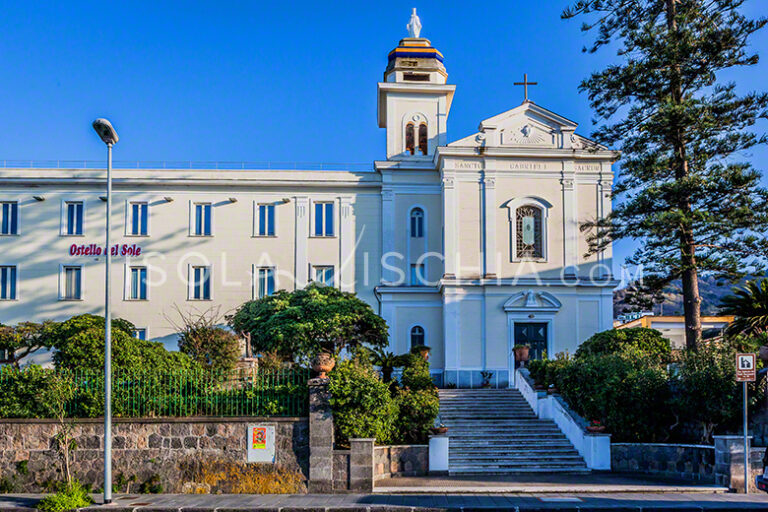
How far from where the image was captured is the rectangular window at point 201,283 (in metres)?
31.9

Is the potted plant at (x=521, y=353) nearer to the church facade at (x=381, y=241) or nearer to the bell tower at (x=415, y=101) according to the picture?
the church facade at (x=381, y=241)

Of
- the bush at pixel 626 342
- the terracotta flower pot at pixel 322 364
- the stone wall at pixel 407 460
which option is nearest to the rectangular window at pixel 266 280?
the bush at pixel 626 342

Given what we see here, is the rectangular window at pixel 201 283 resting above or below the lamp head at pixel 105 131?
below

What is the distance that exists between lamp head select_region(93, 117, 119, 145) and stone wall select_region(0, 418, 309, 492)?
18.5 ft

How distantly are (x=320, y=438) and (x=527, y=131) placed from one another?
19.3 meters

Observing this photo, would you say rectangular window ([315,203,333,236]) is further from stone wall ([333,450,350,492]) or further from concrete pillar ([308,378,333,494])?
stone wall ([333,450,350,492])

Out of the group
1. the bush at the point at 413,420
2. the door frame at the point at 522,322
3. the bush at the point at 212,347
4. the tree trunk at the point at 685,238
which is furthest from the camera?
the door frame at the point at 522,322

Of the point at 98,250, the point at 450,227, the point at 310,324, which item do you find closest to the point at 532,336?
the point at 450,227

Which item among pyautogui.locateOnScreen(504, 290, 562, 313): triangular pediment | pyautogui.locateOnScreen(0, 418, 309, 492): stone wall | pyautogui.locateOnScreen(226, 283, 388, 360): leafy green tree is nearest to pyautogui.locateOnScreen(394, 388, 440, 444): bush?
pyautogui.locateOnScreen(0, 418, 309, 492): stone wall

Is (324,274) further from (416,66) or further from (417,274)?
(416,66)

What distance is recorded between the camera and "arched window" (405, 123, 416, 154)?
112 ft

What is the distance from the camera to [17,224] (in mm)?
31766

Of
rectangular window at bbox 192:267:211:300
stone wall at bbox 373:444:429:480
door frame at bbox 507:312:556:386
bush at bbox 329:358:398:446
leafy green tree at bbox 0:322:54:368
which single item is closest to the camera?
bush at bbox 329:358:398:446

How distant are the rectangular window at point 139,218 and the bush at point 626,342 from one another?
60.7 ft
